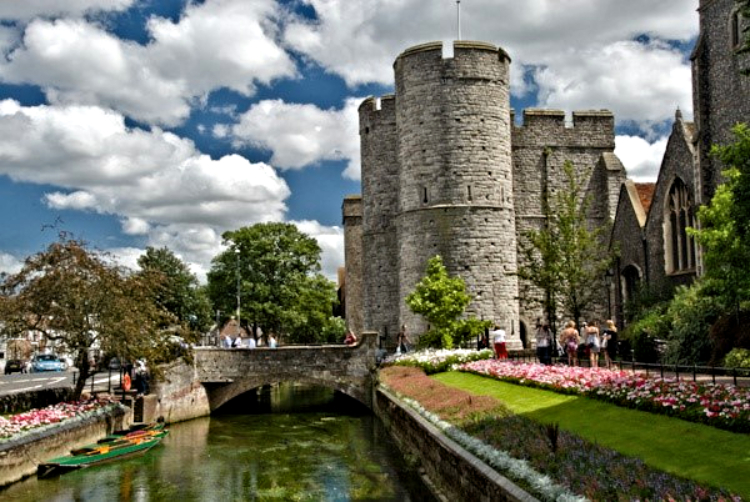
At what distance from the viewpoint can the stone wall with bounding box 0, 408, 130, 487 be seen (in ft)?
61.7

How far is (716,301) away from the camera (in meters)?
23.6

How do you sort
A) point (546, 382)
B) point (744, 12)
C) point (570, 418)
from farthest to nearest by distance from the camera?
point (546, 382)
point (570, 418)
point (744, 12)

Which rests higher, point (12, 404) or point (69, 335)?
point (69, 335)

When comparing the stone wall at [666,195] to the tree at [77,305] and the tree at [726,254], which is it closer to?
the tree at [726,254]

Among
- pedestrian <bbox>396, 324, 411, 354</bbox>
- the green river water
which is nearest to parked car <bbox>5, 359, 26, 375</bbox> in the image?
the green river water

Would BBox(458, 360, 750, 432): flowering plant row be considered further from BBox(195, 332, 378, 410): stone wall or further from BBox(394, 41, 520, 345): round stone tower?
BBox(394, 41, 520, 345): round stone tower

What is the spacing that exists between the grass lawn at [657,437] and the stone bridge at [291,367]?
16.1 m

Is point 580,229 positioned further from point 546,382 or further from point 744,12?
point 744,12

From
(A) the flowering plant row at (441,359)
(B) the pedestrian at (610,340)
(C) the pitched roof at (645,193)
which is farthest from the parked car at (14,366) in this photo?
(B) the pedestrian at (610,340)

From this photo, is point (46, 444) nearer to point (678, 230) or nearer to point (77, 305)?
point (77, 305)

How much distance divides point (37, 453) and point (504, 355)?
49.9ft

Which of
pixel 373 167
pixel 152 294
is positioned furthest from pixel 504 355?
pixel 373 167

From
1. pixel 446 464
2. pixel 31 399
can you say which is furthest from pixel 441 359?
pixel 446 464

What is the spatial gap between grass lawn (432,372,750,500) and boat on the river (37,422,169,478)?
10.8 metres
